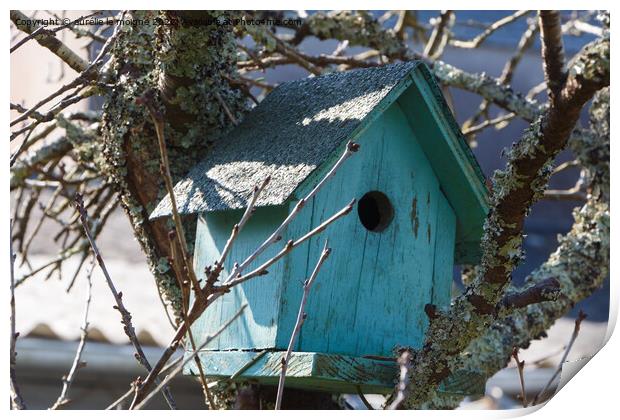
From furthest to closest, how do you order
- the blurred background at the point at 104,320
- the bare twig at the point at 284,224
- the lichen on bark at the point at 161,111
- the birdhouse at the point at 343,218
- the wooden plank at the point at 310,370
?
the blurred background at the point at 104,320
the lichen on bark at the point at 161,111
the birdhouse at the point at 343,218
the wooden plank at the point at 310,370
the bare twig at the point at 284,224

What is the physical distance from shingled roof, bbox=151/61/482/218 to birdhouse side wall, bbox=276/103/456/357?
5cm

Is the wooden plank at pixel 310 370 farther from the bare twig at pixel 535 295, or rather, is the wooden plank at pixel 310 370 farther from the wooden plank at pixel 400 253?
the bare twig at pixel 535 295

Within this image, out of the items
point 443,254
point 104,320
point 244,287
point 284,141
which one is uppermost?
point 104,320

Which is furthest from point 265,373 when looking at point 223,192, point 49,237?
point 49,237

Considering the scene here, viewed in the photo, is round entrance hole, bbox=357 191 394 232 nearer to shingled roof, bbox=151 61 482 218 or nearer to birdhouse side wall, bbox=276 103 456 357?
birdhouse side wall, bbox=276 103 456 357

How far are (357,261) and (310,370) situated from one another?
277 millimetres

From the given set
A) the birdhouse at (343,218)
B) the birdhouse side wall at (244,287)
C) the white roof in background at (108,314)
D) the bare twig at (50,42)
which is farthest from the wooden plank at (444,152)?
the white roof in background at (108,314)

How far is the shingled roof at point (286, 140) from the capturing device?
1575 millimetres

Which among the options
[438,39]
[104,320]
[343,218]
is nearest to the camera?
[343,218]

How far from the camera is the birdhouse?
5.08ft

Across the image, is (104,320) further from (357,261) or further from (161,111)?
(357,261)

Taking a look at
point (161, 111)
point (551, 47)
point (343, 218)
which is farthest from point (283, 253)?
point (551, 47)

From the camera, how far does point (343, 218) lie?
1.62 meters
